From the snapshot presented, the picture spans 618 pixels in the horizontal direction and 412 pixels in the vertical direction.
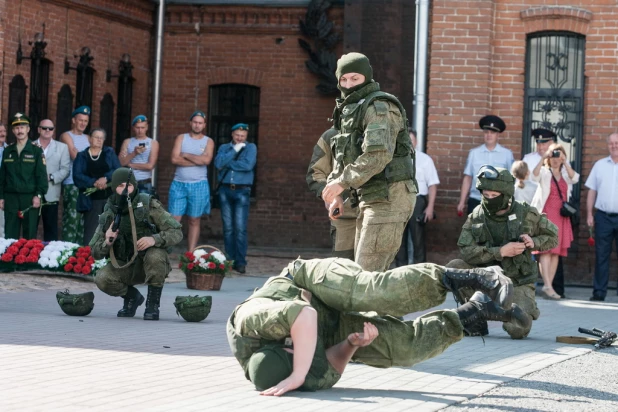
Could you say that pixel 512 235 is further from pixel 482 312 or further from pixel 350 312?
pixel 482 312

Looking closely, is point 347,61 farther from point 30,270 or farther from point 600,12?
point 600,12

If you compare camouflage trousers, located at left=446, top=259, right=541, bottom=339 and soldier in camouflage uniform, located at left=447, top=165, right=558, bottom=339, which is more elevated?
soldier in camouflage uniform, located at left=447, top=165, right=558, bottom=339

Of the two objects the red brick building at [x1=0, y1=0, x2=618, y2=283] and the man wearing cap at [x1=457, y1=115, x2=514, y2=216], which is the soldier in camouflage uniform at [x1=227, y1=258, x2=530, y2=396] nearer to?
the man wearing cap at [x1=457, y1=115, x2=514, y2=216]

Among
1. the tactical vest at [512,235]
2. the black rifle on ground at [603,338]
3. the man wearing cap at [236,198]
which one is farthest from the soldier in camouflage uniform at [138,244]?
the man wearing cap at [236,198]

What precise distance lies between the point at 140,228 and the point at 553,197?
6.40 meters

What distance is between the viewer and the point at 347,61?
834 centimetres

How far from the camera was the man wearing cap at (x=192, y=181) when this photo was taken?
17297 millimetres

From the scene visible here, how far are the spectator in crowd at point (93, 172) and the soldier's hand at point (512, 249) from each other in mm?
7089

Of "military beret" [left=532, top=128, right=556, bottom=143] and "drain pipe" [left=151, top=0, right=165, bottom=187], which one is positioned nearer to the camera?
"military beret" [left=532, top=128, right=556, bottom=143]

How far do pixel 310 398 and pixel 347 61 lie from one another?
2654 millimetres

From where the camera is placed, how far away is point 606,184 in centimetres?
1559

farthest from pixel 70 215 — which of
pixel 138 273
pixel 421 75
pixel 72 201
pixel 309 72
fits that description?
pixel 309 72

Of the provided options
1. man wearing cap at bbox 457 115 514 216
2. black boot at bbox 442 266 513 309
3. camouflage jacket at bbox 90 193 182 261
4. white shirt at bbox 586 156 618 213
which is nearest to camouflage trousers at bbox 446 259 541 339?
camouflage jacket at bbox 90 193 182 261

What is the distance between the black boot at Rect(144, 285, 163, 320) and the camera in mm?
10859
